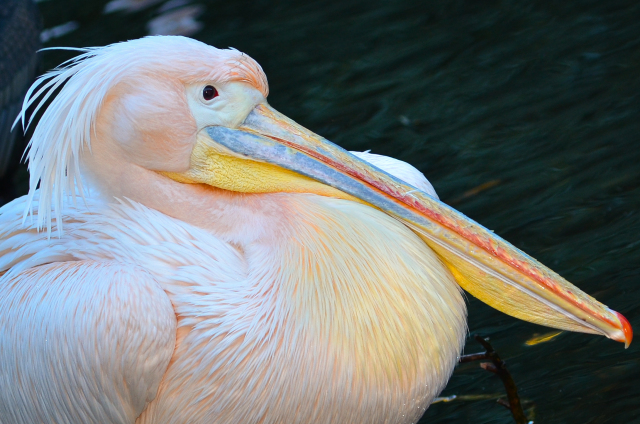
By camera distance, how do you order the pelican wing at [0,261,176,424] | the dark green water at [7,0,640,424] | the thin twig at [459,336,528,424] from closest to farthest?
the pelican wing at [0,261,176,424] < the thin twig at [459,336,528,424] < the dark green water at [7,0,640,424]

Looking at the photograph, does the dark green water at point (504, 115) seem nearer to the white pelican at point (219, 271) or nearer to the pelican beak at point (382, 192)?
the pelican beak at point (382, 192)

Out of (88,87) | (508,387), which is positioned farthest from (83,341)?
(508,387)

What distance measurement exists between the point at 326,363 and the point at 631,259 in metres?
2.06

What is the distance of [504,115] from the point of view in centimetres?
573

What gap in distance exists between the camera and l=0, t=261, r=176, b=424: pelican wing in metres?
2.53

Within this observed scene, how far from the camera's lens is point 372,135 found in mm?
5938

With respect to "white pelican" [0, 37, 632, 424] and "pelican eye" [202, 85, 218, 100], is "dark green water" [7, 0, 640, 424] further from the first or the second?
"pelican eye" [202, 85, 218, 100]

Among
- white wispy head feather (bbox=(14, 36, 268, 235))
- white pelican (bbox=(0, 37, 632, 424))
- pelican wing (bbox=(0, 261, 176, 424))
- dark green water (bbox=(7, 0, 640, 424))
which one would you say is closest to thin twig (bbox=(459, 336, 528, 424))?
dark green water (bbox=(7, 0, 640, 424))

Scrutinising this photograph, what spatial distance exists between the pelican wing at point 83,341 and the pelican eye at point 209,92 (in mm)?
565

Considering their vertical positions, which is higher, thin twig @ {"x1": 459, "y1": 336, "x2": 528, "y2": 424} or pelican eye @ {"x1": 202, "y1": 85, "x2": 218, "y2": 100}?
pelican eye @ {"x1": 202, "y1": 85, "x2": 218, "y2": 100}

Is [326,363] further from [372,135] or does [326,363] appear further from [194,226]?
[372,135]

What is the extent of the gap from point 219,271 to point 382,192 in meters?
0.57

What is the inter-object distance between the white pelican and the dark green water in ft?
3.13

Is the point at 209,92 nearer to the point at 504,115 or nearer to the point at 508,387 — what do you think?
the point at 508,387
